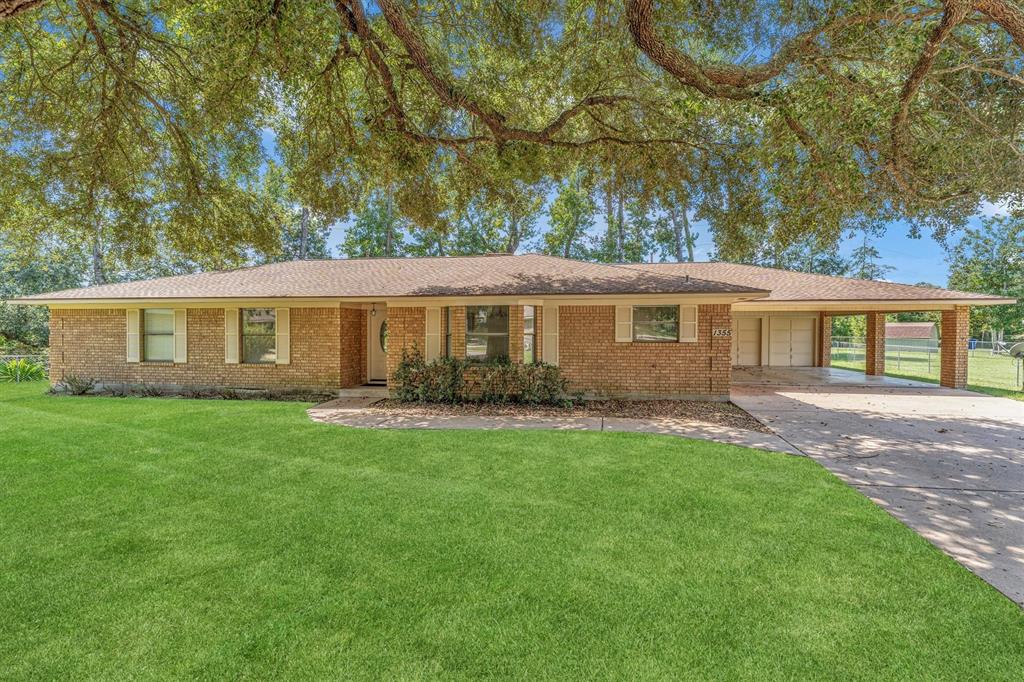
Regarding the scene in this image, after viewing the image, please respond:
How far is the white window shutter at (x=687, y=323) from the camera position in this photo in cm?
1089

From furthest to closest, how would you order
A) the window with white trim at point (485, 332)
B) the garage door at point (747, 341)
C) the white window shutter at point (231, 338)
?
the garage door at point (747, 341) < the white window shutter at point (231, 338) < the window with white trim at point (485, 332)

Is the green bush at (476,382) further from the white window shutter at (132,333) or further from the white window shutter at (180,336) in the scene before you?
the white window shutter at (132,333)

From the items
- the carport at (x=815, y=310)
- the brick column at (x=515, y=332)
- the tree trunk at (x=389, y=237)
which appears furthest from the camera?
the tree trunk at (x=389, y=237)

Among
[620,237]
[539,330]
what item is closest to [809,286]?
[539,330]

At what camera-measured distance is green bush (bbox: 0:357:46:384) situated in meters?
15.4

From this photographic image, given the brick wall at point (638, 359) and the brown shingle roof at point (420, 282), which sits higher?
the brown shingle roof at point (420, 282)

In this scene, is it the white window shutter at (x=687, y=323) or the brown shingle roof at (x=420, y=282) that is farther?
the white window shutter at (x=687, y=323)

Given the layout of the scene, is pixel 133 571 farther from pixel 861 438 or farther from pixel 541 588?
pixel 861 438

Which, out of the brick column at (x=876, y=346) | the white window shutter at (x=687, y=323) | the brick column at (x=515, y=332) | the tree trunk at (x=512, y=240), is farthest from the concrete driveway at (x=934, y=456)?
the tree trunk at (x=512, y=240)

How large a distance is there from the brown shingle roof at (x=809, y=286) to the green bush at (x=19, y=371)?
20.0m

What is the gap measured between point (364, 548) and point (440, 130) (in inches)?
299

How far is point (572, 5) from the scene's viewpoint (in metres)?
6.59

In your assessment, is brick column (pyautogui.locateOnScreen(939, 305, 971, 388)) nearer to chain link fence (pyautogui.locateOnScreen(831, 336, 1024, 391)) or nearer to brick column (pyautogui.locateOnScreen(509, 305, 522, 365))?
chain link fence (pyautogui.locateOnScreen(831, 336, 1024, 391))

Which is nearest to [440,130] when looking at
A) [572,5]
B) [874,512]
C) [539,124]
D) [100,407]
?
[539,124]
